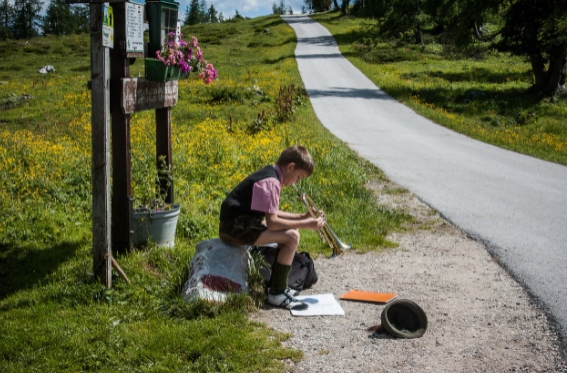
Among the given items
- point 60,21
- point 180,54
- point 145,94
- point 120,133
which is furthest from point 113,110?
point 60,21

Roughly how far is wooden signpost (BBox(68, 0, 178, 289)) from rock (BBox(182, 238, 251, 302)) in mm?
610

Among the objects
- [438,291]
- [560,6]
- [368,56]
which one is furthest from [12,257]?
[368,56]

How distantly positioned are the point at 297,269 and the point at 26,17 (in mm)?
131035

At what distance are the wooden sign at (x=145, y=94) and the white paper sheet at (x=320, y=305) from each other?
7.31 feet

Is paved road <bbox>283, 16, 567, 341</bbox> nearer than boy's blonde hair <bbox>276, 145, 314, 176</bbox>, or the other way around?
boy's blonde hair <bbox>276, 145, 314, 176</bbox>

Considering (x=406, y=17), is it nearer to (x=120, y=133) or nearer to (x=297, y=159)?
(x=120, y=133)

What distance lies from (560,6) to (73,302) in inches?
922

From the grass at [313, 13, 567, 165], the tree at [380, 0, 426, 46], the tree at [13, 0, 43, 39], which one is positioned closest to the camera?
the grass at [313, 13, 567, 165]

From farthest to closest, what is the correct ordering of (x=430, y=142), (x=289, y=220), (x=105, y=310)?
(x=430, y=142) → (x=289, y=220) → (x=105, y=310)

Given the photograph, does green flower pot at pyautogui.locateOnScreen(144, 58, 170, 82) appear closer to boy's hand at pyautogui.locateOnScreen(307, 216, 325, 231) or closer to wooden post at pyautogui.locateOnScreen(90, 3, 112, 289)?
wooden post at pyautogui.locateOnScreen(90, 3, 112, 289)

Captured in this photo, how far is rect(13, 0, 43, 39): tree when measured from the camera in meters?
119

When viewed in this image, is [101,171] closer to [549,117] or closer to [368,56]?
[549,117]

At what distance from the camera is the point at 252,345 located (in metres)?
4.52

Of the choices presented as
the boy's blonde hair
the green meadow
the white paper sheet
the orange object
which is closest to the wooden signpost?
the green meadow
